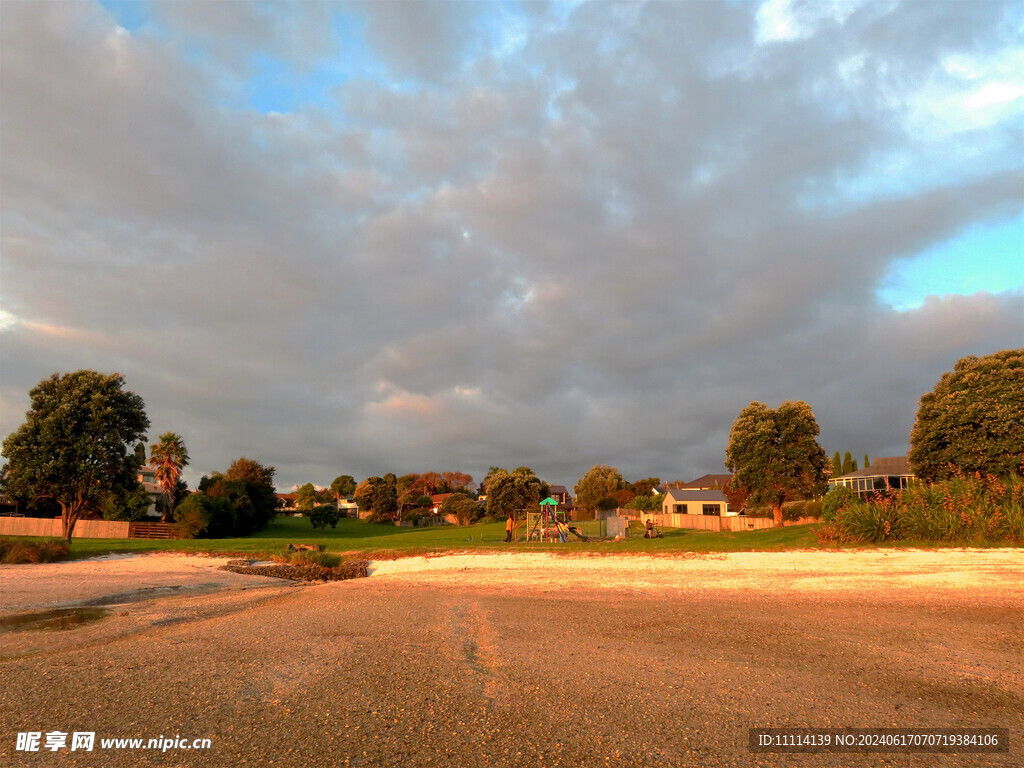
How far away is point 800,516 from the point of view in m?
58.8

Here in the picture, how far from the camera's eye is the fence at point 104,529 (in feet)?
153

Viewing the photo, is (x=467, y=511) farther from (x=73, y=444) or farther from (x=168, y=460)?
(x=73, y=444)

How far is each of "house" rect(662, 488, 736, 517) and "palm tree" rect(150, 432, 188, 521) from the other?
199 feet

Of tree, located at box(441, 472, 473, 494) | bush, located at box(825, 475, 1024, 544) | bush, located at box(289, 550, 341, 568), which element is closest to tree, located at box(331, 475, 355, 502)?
tree, located at box(441, 472, 473, 494)

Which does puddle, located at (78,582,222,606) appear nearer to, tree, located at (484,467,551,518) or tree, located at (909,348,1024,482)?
tree, located at (909,348,1024,482)

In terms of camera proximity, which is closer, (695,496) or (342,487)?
(695,496)

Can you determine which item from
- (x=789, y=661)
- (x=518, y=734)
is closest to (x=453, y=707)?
(x=518, y=734)

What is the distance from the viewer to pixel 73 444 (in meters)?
34.8

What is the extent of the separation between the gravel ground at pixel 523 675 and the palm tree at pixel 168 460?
47.3 m

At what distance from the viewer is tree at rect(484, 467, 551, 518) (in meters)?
85.0

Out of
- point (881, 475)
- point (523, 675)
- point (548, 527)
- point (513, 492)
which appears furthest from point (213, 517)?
point (881, 475)

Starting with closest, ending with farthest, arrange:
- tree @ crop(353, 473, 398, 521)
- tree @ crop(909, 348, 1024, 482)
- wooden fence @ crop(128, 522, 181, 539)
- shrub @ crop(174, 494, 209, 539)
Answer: tree @ crop(909, 348, 1024, 482) → shrub @ crop(174, 494, 209, 539) → wooden fence @ crop(128, 522, 181, 539) → tree @ crop(353, 473, 398, 521)

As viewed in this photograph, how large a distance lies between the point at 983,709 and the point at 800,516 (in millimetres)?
58871

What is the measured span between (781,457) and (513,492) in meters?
42.5
